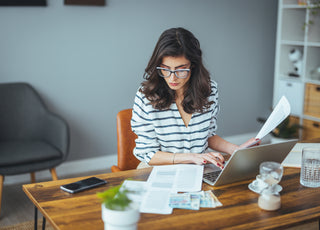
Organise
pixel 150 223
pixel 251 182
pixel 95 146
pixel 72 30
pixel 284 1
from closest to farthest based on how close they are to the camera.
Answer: pixel 150 223
pixel 251 182
pixel 72 30
pixel 95 146
pixel 284 1

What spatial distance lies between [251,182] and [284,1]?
2.95 m

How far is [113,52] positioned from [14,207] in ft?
4.88

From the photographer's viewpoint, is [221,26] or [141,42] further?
[221,26]

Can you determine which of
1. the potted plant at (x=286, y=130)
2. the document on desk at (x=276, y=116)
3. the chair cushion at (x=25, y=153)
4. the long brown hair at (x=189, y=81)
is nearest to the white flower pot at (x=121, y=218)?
the document on desk at (x=276, y=116)

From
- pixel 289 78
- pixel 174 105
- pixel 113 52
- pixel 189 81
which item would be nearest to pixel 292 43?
pixel 289 78

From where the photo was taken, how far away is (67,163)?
3.61 metres

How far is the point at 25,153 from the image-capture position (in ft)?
9.36

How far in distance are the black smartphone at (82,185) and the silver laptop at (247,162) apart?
406 mm

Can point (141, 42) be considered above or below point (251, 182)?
above

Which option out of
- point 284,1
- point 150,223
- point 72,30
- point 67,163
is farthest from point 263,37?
point 150,223

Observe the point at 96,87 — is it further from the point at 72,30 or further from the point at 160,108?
the point at 160,108

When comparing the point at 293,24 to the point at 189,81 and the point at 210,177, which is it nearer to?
the point at 189,81

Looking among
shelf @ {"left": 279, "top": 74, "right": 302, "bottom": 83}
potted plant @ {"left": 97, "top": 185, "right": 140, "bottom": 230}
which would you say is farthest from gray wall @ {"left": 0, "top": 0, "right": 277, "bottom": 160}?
potted plant @ {"left": 97, "top": 185, "right": 140, "bottom": 230}

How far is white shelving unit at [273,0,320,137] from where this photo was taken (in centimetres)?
398
